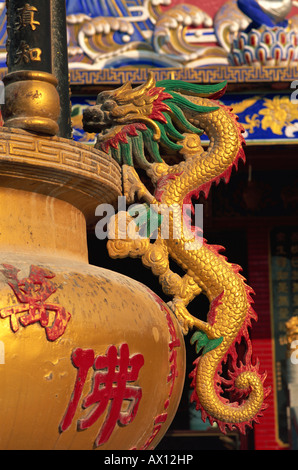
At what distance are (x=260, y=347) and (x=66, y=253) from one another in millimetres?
4470

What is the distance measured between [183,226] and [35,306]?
692 millimetres

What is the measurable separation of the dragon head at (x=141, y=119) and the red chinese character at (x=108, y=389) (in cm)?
63

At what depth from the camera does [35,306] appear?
1538 millimetres

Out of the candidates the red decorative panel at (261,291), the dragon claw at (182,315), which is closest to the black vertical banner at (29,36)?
the dragon claw at (182,315)

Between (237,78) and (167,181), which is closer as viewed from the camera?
(167,181)

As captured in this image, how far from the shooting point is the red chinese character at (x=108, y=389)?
61.5 inches

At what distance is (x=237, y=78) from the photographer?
15.9ft

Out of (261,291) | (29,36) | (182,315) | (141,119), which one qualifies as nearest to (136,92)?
(141,119)

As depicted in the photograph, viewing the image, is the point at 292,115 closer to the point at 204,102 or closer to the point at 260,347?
the point at 260,347

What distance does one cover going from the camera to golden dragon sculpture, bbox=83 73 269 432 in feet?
6.84

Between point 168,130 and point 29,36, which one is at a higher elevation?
point 29,36

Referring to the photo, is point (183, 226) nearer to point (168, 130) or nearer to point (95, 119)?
point (168, 130)

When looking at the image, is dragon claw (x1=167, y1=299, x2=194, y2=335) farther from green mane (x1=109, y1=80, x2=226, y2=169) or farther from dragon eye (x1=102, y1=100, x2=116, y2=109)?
dragon eye (x1=102, y1=100, x2=116, y2=109)
